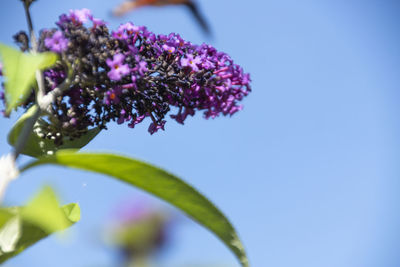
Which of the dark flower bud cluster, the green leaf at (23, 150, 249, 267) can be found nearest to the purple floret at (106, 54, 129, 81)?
the dark flower bud cluster

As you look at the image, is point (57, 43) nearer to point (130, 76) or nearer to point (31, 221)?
point (130, 76)

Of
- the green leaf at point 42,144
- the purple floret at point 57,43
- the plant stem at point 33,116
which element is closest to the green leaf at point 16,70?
the plant stem at point 33,116

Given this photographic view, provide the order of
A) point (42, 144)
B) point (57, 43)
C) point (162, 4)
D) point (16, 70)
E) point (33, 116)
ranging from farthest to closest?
point (42, 144), point (57, 43), point (33, 116), point (162, 4), point (16, 70)

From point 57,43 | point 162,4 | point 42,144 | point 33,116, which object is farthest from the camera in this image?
point 42,144

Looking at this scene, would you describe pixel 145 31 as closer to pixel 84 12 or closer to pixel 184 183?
pixel 84 12

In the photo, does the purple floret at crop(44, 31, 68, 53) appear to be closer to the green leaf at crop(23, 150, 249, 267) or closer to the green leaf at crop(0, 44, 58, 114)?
the green leaf at crop(0, 44, 58, 114)

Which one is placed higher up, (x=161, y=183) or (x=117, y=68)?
(x=117, y=68)

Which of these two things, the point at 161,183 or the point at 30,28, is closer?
the point at 161,183

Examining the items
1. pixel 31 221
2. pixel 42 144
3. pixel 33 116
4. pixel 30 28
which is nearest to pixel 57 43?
pixel 30 28
